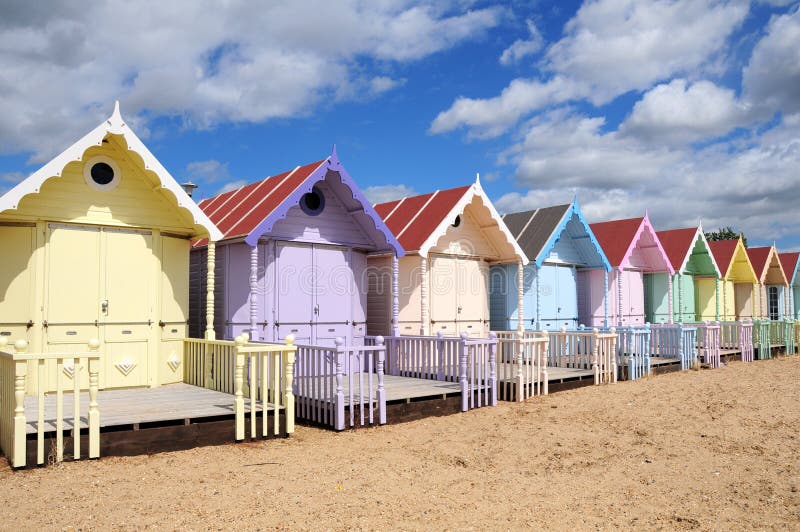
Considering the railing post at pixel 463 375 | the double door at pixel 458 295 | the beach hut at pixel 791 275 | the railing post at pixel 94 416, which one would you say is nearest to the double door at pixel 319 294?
the double door at pixel 458 295

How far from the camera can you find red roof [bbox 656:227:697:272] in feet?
79.3

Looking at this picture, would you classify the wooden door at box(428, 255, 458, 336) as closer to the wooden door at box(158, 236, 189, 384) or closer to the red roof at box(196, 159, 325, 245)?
the red roof at box(196, 159, 325, 245)

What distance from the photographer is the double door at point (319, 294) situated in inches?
504

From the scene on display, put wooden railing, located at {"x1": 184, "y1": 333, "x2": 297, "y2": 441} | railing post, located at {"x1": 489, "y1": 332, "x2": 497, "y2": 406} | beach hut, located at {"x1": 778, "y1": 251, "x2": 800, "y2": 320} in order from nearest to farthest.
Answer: wooden railing, located at {"x1": 184, "y1": 333, "x2": 297, "y2": 441} → railing post, located at {"x1": 489, "y1": 332, "x2": 497, "y2": 406} → beach hut, located at {"x1": 778, "y1": 251, "x2": 800, "y2": 320}

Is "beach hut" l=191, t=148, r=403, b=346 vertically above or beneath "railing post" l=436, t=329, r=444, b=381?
above

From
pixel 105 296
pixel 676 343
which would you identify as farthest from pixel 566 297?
pixel 105 296

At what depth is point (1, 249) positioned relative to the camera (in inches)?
393

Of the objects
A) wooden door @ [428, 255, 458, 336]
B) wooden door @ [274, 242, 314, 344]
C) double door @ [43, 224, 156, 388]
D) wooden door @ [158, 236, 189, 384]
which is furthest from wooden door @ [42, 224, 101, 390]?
wooden door @ [428, 255, 458, 336]

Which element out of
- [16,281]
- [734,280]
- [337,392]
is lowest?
[337,392]

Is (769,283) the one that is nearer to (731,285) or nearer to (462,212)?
(731,285)

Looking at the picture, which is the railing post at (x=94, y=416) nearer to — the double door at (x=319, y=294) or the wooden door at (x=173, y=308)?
the wooden door at (x=173, y=308)

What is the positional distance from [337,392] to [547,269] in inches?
450

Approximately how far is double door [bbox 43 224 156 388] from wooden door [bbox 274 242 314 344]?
7.78ft

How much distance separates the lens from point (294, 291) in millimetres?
12945
